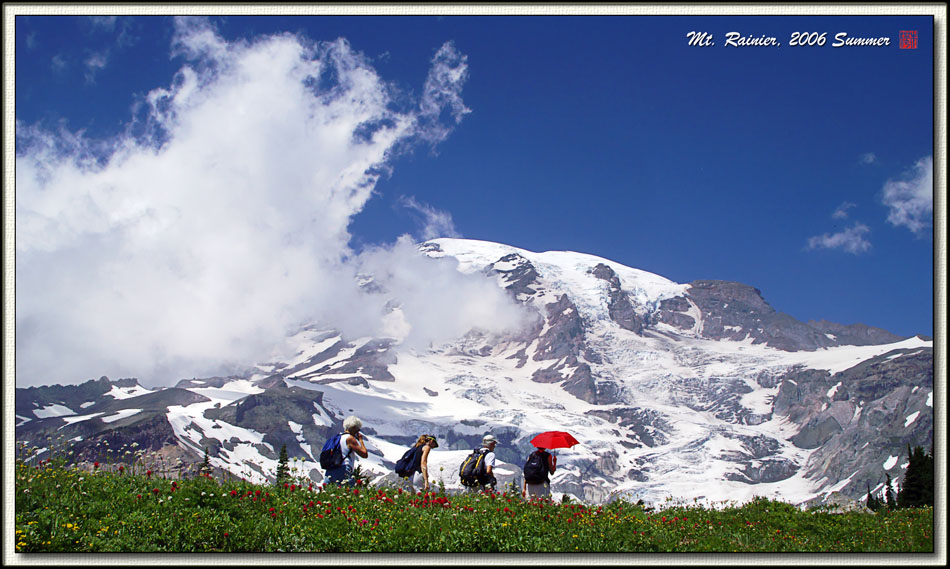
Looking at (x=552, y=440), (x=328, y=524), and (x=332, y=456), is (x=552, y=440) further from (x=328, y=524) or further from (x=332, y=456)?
(x=328, y=524)

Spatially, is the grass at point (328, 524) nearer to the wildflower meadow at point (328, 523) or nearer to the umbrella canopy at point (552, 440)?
the wildflower meadow at point (328, 523)

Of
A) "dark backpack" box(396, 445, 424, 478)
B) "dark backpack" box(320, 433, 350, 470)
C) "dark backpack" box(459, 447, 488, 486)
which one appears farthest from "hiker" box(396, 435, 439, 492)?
"dark backpack" box(320, 433, 350, 470)

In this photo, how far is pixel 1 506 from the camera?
12.6 meters

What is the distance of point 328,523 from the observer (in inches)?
465

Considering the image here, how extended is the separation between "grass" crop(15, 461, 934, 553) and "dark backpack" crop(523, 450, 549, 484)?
249cm

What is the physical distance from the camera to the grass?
37.2ft

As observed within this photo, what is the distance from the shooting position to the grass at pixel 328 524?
37.2 ft

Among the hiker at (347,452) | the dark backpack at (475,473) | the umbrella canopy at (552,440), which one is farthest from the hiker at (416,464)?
the umbrella canopy at (552,440)

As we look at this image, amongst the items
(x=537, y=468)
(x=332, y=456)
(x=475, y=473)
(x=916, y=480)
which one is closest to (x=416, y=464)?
(x=475, y=473)

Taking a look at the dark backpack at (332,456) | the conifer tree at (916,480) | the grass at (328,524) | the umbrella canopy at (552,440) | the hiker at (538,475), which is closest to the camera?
the grass at (328,524)

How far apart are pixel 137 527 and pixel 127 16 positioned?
1014 centimetres

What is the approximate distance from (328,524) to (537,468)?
6.34 m

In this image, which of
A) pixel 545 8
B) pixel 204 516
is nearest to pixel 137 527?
Result: pixel 204 516

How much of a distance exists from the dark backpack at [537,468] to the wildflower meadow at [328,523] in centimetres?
223
